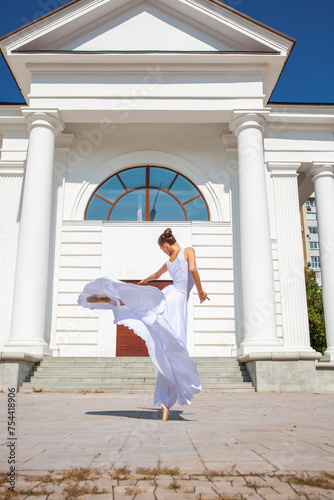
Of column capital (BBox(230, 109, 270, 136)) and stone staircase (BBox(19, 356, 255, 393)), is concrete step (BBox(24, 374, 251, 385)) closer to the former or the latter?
stone staircase (BBox(19, 356, 255, 393))

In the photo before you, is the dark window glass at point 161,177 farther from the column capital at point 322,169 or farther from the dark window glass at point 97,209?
the column capital at point 322,169

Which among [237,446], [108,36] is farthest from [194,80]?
[237,446]

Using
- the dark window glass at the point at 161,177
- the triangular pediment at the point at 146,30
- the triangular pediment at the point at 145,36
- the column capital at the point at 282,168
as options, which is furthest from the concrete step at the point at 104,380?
the triangular pediment at the point at 145,36

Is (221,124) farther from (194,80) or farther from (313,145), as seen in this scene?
(313,145)

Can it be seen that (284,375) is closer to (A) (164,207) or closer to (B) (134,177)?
(A) (164,207)

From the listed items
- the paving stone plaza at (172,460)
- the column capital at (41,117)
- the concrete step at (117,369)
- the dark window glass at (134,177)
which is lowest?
the paving stone plaza at (172,460)

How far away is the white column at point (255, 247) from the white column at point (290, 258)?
2325 mm

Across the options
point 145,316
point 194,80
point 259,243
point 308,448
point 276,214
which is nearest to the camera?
point 308,448

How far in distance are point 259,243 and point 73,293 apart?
650 cm

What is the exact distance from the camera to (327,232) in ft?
55.0

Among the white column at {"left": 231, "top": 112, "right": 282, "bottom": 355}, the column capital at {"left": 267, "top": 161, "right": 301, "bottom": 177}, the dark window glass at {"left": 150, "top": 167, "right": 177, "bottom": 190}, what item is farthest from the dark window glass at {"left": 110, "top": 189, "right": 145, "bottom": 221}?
the column capital at {"left": 267, "top": 161, "right": 301, "bottom": 177}

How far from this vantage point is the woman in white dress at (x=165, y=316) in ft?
18.2

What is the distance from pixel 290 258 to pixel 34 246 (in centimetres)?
856

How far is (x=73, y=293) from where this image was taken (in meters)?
16.0
